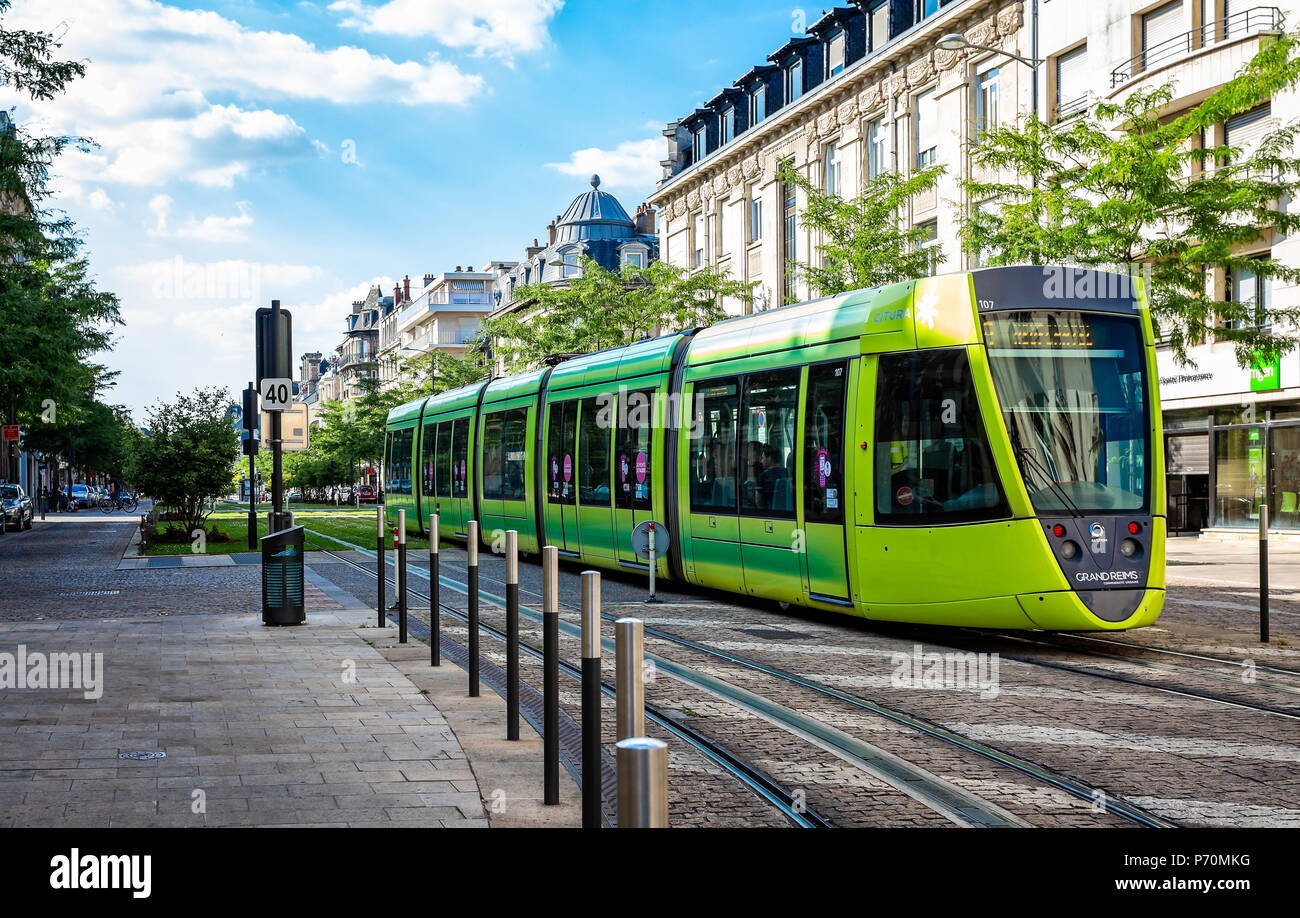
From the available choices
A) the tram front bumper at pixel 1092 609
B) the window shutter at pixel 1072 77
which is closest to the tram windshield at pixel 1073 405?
the tram front bumper at pixel 1092 609

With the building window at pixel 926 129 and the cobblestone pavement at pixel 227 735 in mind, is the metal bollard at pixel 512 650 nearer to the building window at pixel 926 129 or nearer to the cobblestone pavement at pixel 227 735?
the cobblestone pavement at pixel 227 735

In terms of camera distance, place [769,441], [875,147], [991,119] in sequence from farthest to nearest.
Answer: [875,147] → [991,119] → [769,441]

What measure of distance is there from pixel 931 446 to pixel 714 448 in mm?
3957

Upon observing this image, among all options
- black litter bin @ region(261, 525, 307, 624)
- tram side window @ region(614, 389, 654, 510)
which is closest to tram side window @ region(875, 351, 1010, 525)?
tram side window @ region(614, 389, 654, 510)

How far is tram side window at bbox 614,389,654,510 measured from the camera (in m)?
15.9

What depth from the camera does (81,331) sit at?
3409cm

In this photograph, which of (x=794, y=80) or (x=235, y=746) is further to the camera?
(x=794, y=80)

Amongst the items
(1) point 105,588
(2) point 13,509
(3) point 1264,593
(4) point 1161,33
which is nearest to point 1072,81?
(4) point 1161,33

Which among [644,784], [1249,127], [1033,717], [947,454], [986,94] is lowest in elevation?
[1033,717]

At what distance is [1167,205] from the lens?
1809cm

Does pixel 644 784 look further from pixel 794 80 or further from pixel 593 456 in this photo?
pixel 794 80

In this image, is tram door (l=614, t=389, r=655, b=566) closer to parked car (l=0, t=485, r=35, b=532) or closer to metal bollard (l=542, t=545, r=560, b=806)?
metal bollard (l=542, t=545, r=560, b=806)

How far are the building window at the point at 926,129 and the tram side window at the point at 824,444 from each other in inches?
936
